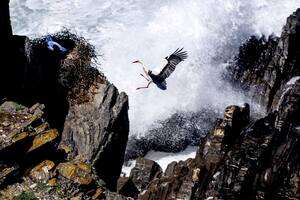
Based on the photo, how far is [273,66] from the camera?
2333 centimetres

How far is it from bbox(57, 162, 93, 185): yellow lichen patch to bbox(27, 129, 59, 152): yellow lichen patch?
65 cm

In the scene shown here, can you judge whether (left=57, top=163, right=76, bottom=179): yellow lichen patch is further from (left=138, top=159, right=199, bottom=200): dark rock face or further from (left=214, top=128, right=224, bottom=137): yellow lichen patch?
(left=214, top=128, right=224, bottom=137): yellow lichen patch

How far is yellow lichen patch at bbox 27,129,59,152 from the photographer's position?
13178mm

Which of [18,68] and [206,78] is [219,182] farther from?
[206,78]

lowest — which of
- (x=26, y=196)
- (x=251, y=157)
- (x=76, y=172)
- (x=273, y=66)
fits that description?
(x=26, y=196)

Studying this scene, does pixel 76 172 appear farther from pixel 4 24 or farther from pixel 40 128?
pixel 4 24

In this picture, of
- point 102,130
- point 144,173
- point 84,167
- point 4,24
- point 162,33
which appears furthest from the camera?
point 162,33

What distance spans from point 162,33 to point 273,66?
9982mm

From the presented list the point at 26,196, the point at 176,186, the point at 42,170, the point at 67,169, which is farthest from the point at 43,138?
the point at 176,186

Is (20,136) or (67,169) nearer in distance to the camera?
(20,136)

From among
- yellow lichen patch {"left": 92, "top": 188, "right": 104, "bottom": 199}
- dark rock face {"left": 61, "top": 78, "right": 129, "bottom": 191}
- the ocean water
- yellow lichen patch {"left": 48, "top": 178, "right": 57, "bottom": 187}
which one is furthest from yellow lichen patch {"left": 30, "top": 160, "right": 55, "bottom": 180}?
the ocean water

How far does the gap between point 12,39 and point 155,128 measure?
10.7m

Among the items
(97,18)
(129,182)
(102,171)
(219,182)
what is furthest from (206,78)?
(219,182)

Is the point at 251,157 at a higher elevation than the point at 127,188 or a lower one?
higher
